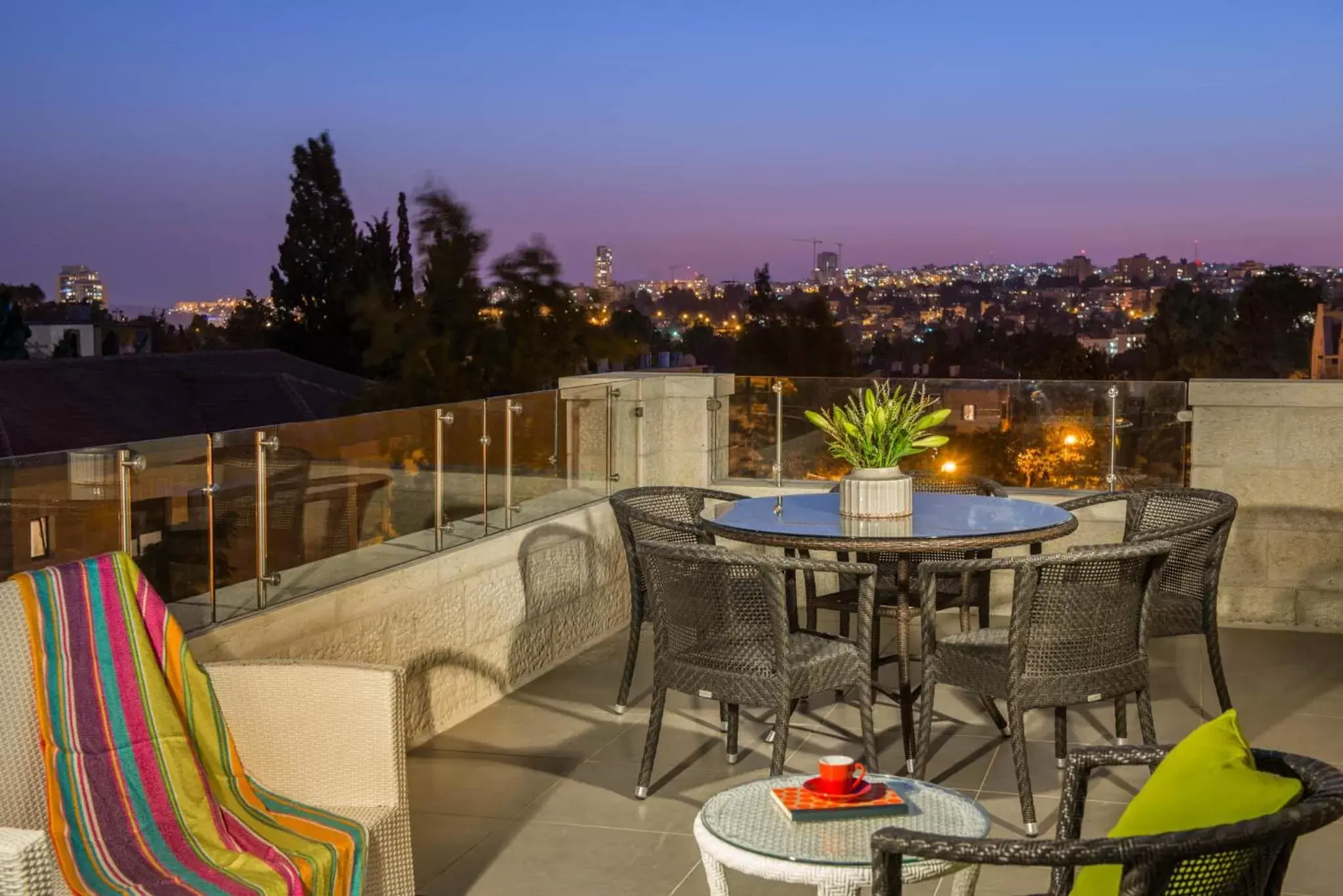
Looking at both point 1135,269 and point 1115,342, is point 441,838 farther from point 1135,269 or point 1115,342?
point 1135,269

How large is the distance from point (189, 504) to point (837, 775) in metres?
2.10

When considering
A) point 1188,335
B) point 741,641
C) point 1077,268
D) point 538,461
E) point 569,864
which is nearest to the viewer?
point 569,864

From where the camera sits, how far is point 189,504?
13.3 feet

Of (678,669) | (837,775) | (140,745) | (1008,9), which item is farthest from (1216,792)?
(1008,9)

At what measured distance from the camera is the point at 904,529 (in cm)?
479

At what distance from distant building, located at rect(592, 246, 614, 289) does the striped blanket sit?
4572 centimetres

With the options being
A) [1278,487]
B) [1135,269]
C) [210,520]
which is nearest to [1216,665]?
[1278,487]

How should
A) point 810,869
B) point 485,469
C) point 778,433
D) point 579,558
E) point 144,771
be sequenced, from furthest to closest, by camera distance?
point 778,433
point 579,558
point 485,469
point 144,771
point 810,869

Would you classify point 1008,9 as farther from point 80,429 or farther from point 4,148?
point 4,148

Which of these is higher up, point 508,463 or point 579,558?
point 508,463

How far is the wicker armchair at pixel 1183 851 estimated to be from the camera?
1.97 m

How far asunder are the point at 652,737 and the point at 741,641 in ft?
1.42

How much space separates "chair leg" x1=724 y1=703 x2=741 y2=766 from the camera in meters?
4.90

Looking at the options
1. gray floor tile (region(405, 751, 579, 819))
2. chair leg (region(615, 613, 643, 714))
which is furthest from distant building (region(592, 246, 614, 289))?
gray floor tile (region(405, 751, 579, 819))
